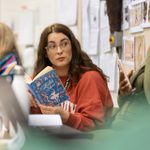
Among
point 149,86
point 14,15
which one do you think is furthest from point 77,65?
point 14,15

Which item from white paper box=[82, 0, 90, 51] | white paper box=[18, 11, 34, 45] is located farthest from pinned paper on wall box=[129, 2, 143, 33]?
white paper box=[18, 11, 34, 45]

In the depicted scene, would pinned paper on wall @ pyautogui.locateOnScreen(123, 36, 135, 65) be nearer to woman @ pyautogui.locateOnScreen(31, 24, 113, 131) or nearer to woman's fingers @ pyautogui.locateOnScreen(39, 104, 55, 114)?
woman @ pyautogui.locateOnScreen(31, 24, 113, 131)

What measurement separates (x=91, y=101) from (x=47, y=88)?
21 centimetres

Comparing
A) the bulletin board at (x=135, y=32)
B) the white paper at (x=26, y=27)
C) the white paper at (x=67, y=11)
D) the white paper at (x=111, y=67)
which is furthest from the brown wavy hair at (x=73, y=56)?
the white paper at (x=26, y=27)

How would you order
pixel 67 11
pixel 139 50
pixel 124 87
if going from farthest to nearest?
pixel 67 11, pixel 139 50, pixel 124 87

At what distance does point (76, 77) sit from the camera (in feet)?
4.76


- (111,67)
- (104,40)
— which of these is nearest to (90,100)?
(111,67)

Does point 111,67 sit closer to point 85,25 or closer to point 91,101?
point 85,25

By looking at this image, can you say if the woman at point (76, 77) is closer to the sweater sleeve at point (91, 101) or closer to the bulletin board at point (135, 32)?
the sweater sleeve at point (91, 101)

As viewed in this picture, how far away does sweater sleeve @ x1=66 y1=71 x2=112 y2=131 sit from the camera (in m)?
1.23

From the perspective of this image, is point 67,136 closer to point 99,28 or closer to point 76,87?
point 76,87

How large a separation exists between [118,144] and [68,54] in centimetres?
96

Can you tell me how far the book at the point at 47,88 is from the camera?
1.14 m

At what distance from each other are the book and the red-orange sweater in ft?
0.27
